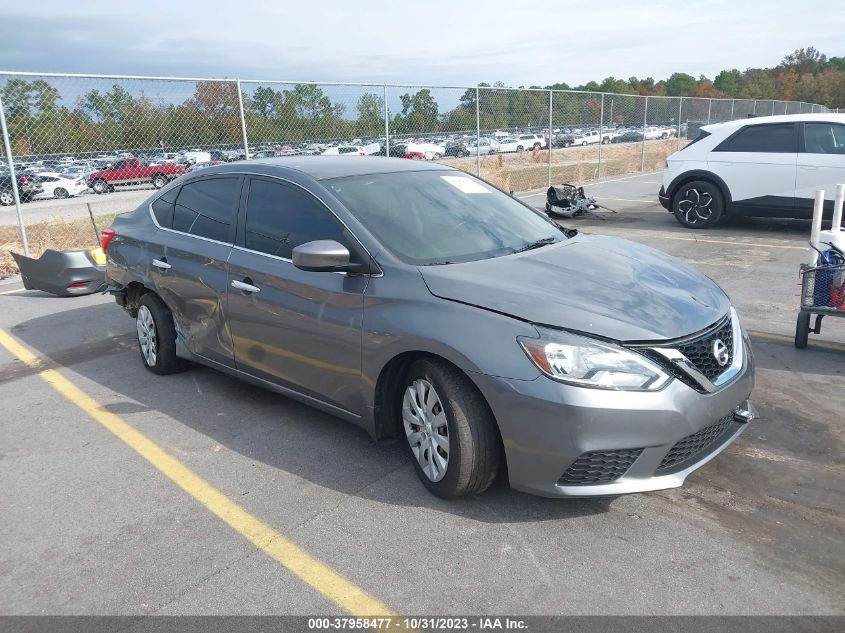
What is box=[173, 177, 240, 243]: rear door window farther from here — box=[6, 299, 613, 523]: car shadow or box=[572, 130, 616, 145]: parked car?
box=[572, 130, 616, 145]: parked car

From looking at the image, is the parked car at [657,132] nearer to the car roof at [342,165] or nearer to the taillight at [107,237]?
the car roof at [342,165]

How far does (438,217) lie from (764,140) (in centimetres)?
871

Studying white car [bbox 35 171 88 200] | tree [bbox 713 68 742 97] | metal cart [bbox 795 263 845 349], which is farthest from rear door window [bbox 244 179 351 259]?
tree [bbox 713 68 742 97]

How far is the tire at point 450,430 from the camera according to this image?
10.4 ft

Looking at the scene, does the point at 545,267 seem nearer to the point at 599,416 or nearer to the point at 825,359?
the point at 599,416

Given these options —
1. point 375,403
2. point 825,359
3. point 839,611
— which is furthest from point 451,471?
point 825,359

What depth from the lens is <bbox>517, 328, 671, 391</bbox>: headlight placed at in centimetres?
294

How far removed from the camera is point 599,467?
300 centimetres

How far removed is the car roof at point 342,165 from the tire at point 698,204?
8.02 m

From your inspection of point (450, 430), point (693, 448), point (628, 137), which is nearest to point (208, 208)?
point (450, 430)

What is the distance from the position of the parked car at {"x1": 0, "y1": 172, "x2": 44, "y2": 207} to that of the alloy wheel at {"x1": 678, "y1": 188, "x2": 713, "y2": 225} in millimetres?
10068

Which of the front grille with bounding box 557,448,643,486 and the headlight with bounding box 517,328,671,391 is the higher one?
the headlight with bounding box 517,328,671,391

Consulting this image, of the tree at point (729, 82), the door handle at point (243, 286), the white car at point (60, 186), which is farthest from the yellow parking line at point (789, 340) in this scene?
the tree at point (729, 82)

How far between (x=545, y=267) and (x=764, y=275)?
18.6 ft
